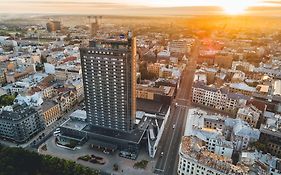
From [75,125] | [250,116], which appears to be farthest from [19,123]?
[250,116]

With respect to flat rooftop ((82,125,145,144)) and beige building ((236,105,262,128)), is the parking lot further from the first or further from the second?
beige building ((236,105,262,128))

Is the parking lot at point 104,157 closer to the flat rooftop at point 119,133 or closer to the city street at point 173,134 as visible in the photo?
the city street at point 173,134

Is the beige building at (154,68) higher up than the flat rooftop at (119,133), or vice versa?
the beige building at (154,68)

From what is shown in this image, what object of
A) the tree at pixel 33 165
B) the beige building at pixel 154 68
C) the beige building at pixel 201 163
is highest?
the beige building at pixel 154 68

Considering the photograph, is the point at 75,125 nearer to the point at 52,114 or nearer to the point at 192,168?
the point at 52,114

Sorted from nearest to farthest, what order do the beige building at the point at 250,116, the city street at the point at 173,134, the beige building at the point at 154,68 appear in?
the city street at the point at 173,134 < the beige building at the point at 250,116 < the beige building at the point at 154,68

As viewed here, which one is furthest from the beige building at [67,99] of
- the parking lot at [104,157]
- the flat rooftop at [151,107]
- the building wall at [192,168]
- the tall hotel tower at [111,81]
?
the building wall at [192,168]

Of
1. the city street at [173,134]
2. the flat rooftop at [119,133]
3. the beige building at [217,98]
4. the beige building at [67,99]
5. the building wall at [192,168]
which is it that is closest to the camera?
the building wall at [192,168]
